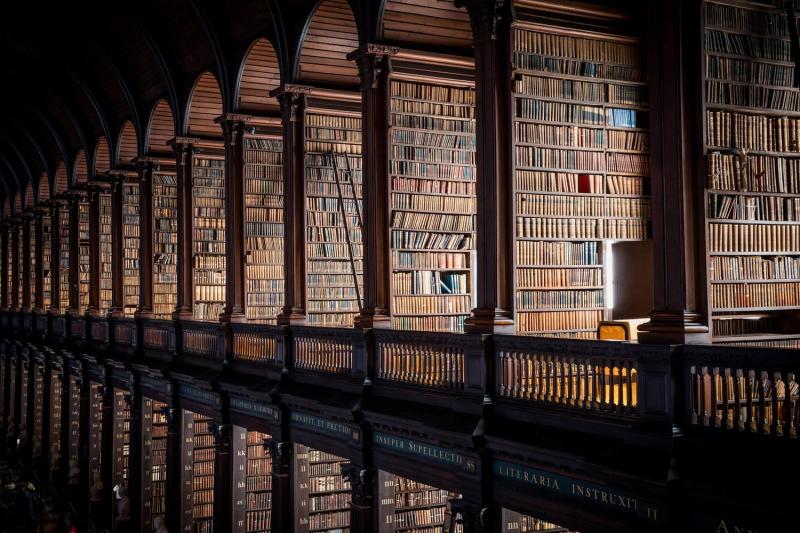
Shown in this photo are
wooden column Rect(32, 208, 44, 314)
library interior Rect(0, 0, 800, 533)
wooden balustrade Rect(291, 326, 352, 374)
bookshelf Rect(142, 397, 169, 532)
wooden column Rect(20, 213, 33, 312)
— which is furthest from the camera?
wooden column Rect(20, 213, 33, 312)

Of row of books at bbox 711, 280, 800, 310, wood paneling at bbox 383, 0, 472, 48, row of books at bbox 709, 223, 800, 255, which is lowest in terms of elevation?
row of books at bbox 711, 280, 800, 310

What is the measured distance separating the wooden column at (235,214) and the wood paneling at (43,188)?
40.1ft

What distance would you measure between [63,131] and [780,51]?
48.9 feet

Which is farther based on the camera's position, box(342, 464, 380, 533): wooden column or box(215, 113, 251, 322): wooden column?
box(215, 113, 251, 322): wooden column

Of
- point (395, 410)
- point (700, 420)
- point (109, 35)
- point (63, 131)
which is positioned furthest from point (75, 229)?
point (700, 420)

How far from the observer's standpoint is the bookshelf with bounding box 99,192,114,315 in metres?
16.5

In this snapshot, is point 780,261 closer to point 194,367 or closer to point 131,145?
point 194,367

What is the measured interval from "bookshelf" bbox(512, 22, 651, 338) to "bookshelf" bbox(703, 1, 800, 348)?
1412 mm

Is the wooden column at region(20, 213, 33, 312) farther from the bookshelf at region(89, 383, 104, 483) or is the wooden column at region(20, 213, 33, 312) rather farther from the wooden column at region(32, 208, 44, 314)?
the bookshelf at region(89, 383, 104, 483)

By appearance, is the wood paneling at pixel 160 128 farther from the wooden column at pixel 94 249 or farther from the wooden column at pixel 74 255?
the wooden column at pixel 74 255

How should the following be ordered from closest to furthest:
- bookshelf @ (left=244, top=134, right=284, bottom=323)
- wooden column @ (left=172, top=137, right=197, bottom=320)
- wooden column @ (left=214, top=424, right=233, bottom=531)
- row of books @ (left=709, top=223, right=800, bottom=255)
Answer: row of books @ (left=709, top=223, right=800, bottom=255) → wooden column @ (left=214, top=424, right=233, bottom=531) → bookshelf @ (left=244, top=134, right=284, bottom=323) → wooden column @ (left=172, top=137, right=197, bottom=320)

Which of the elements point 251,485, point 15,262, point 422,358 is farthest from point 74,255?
point 422,358

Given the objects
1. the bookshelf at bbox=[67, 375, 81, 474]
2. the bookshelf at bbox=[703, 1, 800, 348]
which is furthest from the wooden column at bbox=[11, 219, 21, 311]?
the bookshelf at bbox=[703, 1, 800, 348]

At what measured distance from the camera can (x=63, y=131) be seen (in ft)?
59.4
